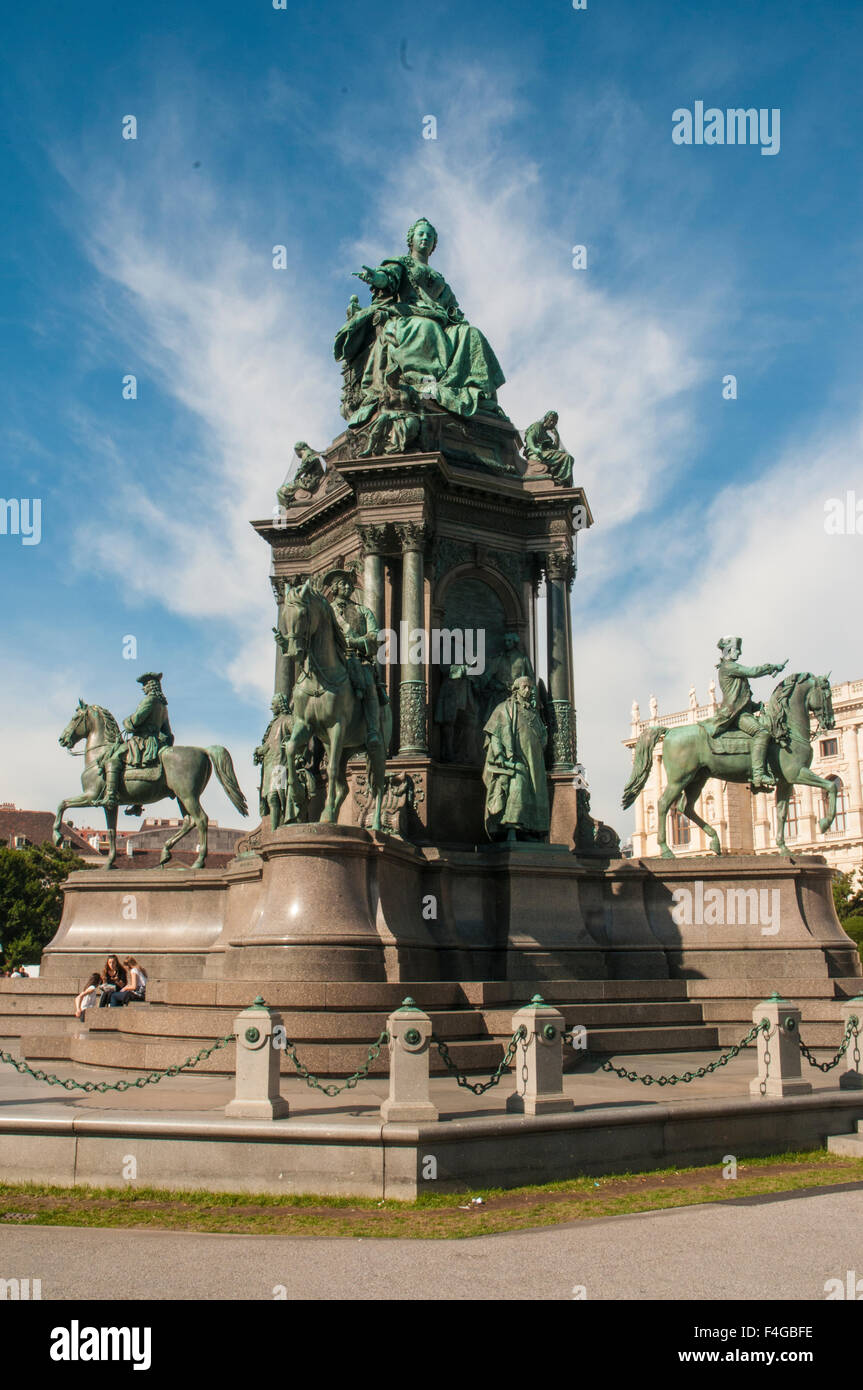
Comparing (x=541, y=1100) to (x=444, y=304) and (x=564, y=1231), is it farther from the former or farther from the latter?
(x=444, y=304)

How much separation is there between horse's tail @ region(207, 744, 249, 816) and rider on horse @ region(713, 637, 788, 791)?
10183mm

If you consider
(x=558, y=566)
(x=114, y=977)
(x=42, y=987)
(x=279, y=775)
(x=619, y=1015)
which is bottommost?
(x=619, y=1015)

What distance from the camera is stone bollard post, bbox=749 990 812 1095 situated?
13.2m

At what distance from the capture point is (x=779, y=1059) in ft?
43.5

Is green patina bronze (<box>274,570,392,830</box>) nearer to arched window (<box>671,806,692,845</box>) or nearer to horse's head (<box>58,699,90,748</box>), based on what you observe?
horse's head (<box>58,699,90,748</box>)

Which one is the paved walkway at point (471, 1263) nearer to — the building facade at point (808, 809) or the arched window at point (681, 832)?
the building facade at point (808, 809)

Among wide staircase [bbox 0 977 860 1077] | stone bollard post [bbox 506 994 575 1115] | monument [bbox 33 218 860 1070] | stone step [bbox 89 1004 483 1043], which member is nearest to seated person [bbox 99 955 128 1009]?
wide staircase [bbox 0 977 860 1077]

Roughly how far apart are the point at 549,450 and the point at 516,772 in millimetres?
8144

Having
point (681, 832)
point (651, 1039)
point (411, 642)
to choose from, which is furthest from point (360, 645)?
point (681, 832)

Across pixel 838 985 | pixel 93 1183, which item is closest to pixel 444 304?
pixel 838 985

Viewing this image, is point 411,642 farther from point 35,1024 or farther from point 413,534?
point 35,1024

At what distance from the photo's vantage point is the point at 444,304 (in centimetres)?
2761
